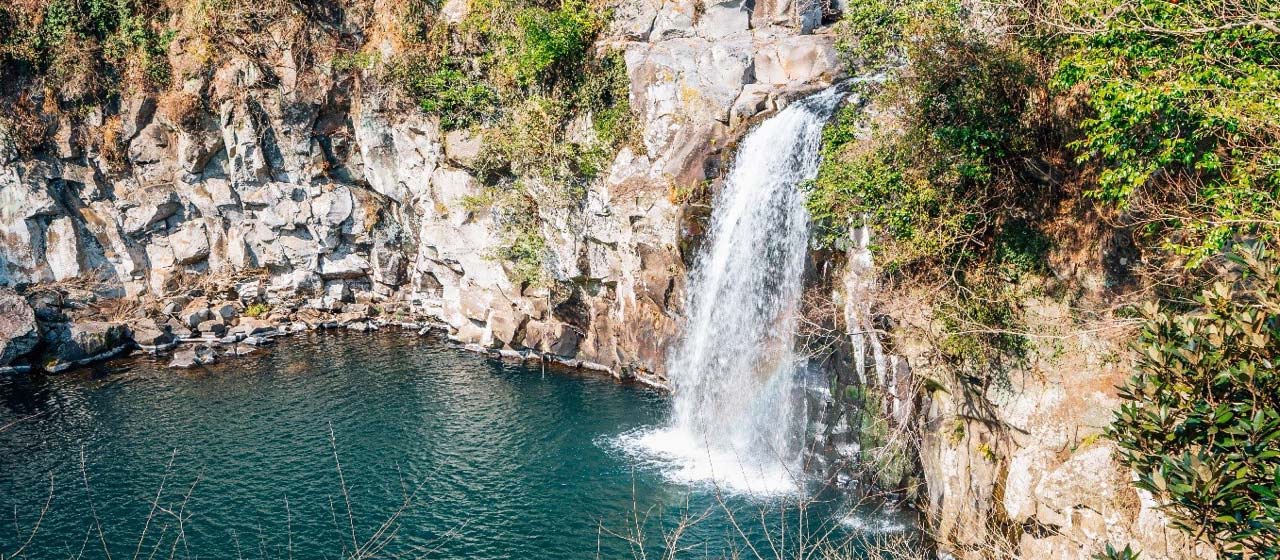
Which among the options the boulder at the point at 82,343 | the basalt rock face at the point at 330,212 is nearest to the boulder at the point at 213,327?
the basalt rock face at the point at 330,212

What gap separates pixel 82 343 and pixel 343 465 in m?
15.7

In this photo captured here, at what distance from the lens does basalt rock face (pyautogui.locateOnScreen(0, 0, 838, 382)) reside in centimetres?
2544

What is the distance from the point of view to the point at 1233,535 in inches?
329

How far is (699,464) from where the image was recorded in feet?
66.8

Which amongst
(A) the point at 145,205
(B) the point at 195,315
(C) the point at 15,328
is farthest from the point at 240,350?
(A) the point at 145,205

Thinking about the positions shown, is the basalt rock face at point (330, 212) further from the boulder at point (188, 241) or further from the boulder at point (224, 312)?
the boulder at point (224, 312)

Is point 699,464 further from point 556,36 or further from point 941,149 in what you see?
point 556,36

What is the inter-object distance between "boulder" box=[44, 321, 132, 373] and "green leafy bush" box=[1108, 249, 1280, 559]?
1272 inches

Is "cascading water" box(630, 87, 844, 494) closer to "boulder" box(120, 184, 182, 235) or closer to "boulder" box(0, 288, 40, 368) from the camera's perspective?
"boulder" box(0, 288, 40, 368)

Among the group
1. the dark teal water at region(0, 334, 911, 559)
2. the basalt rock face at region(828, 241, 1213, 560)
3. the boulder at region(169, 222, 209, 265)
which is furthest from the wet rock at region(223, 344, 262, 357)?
the basalt rock face at region(828, 241, 1213, 560)

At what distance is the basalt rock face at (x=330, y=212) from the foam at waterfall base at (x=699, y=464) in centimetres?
351

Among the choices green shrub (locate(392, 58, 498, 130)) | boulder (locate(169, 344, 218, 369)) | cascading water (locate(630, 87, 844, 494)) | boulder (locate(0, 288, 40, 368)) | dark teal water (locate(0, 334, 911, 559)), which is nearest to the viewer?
dark teal water (locate(0, 334, 911, 559))

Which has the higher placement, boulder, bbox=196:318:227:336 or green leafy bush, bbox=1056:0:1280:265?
green leafy bush, bbox=1056:0:1280:265

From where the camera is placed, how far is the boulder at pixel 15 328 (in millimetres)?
28766
